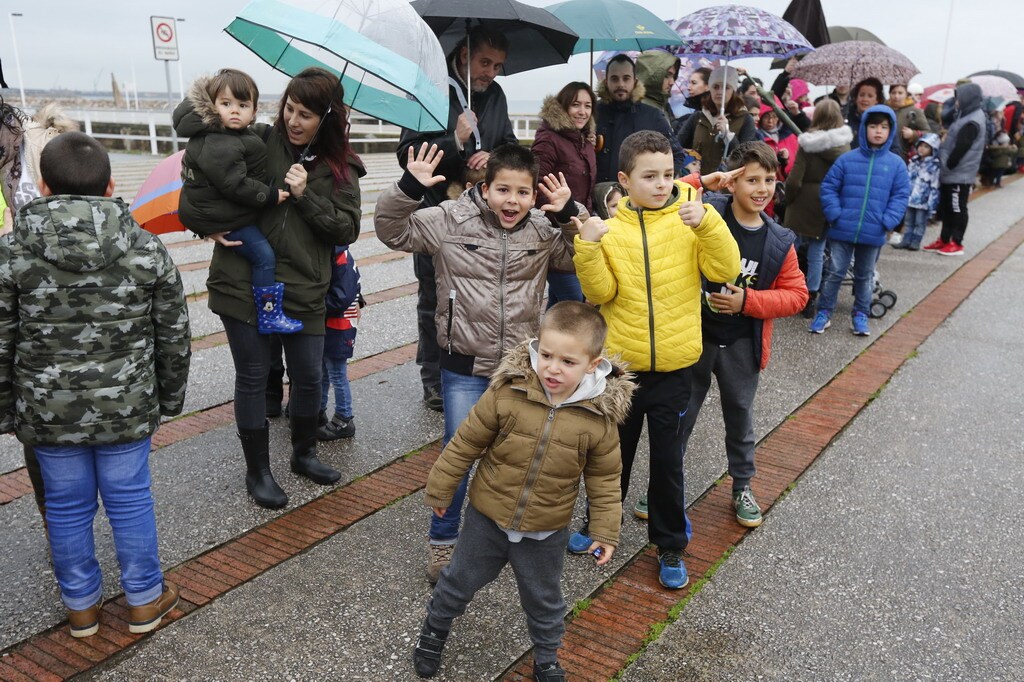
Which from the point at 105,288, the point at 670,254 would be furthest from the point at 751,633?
the point at 105,288

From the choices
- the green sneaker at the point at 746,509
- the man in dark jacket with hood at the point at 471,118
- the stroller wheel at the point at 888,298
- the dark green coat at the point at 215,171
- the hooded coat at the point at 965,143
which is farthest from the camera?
the hooded coat at the point at 965,143

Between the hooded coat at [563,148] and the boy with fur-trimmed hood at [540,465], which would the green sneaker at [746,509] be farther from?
the hooded coat at [563,148]

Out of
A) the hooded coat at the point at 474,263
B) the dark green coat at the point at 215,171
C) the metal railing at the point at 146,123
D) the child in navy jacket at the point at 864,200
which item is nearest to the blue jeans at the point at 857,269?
the child in navy jacket at the point at 864,200

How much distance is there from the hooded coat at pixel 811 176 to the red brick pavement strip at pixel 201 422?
12.0 feet

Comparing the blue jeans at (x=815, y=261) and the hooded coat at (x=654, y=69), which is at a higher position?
the hooded coat at (x=654, y=69)

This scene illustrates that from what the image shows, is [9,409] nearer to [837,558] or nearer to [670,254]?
[670,254]

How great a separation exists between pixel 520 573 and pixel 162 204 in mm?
2763

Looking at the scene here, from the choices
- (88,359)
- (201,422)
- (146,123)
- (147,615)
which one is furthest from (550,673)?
(146,123)

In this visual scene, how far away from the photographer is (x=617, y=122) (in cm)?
573

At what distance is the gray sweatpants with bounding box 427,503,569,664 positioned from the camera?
2.72m

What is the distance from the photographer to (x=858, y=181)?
7.04m

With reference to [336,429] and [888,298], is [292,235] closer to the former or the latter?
[336,429]

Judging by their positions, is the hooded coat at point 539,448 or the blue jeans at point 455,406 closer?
the hooded coat at point 539,448

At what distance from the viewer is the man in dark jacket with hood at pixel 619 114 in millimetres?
5660
